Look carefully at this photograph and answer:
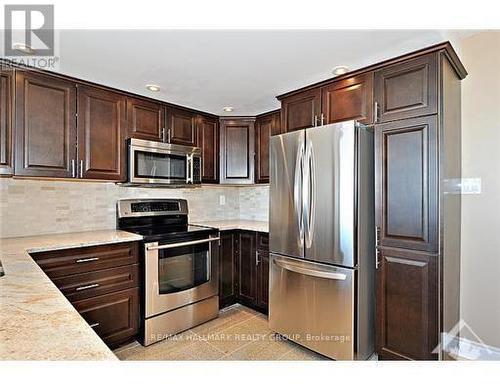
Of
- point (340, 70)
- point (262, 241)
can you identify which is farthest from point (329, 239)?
point (340, 70)

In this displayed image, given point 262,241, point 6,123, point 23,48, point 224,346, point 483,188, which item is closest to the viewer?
point 23,48

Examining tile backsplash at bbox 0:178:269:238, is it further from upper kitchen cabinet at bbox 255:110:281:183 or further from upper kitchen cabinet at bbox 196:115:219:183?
upper kitchen cabinet at bbox 255:110:281:183

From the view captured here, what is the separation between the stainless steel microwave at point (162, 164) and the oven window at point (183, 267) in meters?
0.70

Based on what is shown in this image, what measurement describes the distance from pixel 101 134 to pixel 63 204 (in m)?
0.72

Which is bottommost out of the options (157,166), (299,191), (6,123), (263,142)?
(299,191)

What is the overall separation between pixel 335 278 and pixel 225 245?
4.45ft

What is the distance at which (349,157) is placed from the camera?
1997 mm

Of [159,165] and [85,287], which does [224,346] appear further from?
[159,165]

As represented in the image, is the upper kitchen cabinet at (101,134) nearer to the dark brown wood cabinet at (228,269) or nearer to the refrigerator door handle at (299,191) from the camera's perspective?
the dark brown wood cabinet at (228,269)

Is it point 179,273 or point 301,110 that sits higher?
point 301,110

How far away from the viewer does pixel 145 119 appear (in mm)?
2777

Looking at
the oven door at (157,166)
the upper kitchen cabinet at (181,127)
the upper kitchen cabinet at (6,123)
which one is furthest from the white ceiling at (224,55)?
the oven door at (157,166)

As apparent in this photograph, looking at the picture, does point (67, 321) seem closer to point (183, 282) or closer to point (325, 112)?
point (183, 282)
